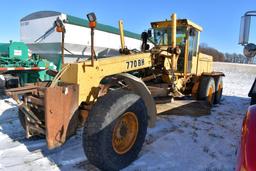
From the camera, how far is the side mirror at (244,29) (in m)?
2.80

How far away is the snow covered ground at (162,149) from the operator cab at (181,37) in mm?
1714

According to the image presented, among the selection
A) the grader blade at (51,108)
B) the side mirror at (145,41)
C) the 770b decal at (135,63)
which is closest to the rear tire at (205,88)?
the side mirror at (145,41)

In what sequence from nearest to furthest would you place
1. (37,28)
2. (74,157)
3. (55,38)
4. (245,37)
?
(245,37) < (74,157) < (55,38) < (37,28)

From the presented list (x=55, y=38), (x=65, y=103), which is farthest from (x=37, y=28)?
(x=65, y=103)

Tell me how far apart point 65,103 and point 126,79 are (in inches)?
45.5

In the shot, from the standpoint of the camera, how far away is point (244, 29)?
2811 mm

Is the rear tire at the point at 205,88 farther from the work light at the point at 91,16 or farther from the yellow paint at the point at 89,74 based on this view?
the work light at the point at 91,16

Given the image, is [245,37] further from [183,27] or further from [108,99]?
[183,27]

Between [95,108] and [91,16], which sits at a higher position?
[91,16]

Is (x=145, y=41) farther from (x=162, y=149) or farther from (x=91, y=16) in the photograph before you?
(x=91, y=16)

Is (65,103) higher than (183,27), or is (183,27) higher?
(183,27)

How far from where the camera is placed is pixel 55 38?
9.09 m

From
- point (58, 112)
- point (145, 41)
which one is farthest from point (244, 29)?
point (145, 41)

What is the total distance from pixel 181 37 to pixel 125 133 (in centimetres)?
413
